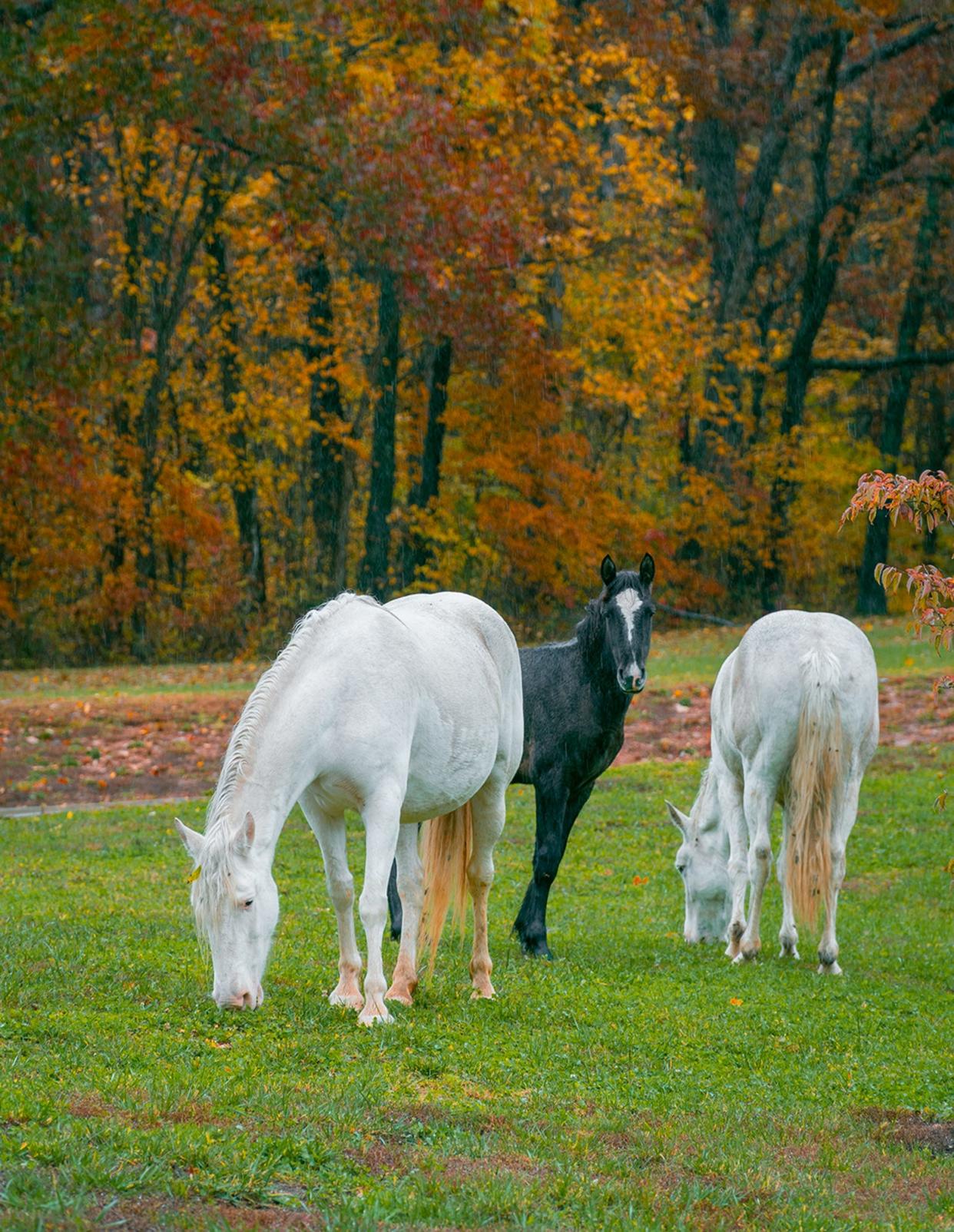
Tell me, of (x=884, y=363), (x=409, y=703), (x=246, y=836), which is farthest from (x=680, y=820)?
(x=884, y=363)

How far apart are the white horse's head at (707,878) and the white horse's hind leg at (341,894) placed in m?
3.58

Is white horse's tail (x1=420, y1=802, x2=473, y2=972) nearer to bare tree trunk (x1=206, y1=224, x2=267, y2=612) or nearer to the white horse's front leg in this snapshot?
the white horse's front leg

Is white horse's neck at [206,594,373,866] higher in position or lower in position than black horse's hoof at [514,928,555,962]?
higher

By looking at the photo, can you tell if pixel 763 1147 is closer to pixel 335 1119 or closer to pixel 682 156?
pixel 335 1119

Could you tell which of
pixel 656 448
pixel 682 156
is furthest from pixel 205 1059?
pixel 682 156

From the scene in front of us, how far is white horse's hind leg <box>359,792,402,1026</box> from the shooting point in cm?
680

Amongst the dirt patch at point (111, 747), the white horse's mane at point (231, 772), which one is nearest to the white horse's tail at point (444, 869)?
the white horse's mane at point (231, 772)

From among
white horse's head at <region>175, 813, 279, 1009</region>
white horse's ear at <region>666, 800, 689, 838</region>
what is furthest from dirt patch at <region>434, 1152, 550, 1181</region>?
white horse's ear at <region>666, 800, 689, 838</region>

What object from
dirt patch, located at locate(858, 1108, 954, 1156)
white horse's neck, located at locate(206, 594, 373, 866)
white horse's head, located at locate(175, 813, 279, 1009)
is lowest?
dirt patch, located at locate(858, 1108, 954, 1156)

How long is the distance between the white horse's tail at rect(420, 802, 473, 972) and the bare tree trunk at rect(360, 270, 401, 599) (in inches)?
715

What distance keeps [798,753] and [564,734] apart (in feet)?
4.74

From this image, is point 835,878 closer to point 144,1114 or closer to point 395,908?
point 395,908

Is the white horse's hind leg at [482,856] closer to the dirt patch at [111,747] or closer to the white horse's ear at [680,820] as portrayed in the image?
the white horse's ear at [680,820]

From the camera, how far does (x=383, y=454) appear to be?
27.2 metres
